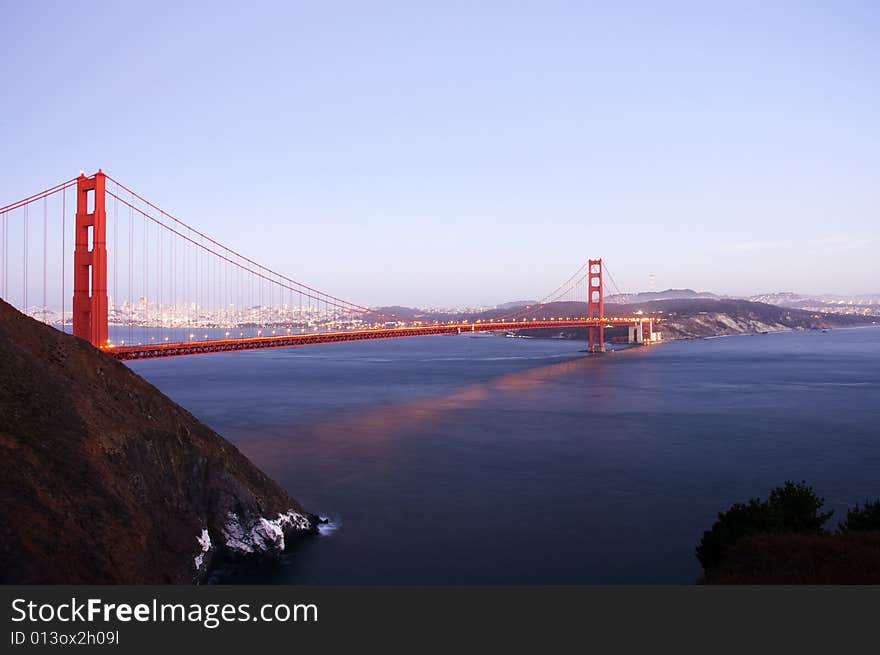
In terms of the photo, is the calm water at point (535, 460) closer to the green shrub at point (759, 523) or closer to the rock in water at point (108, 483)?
the green shrub at point (759, 523)

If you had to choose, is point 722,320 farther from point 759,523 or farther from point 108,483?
point 108,483

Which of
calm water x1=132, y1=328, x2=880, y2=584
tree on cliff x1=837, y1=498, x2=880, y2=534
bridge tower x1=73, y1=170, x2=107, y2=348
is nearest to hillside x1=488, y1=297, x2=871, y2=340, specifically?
calm water x1=132, y1=328, x2=880, y2=584

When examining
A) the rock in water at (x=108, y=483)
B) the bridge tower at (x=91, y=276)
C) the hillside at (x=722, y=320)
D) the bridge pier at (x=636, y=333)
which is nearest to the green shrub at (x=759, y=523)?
the rock in water at (x=108, y=483)

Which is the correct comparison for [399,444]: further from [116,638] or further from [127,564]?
[116,638]

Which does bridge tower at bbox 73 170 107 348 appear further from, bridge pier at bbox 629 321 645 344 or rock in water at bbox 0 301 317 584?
bridge pier at bbox 629 321 645 344

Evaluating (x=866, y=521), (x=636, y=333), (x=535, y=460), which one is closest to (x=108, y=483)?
(x=866, y=521)

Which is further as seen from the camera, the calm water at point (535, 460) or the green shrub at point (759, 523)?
the calm water at point (535, 460)
